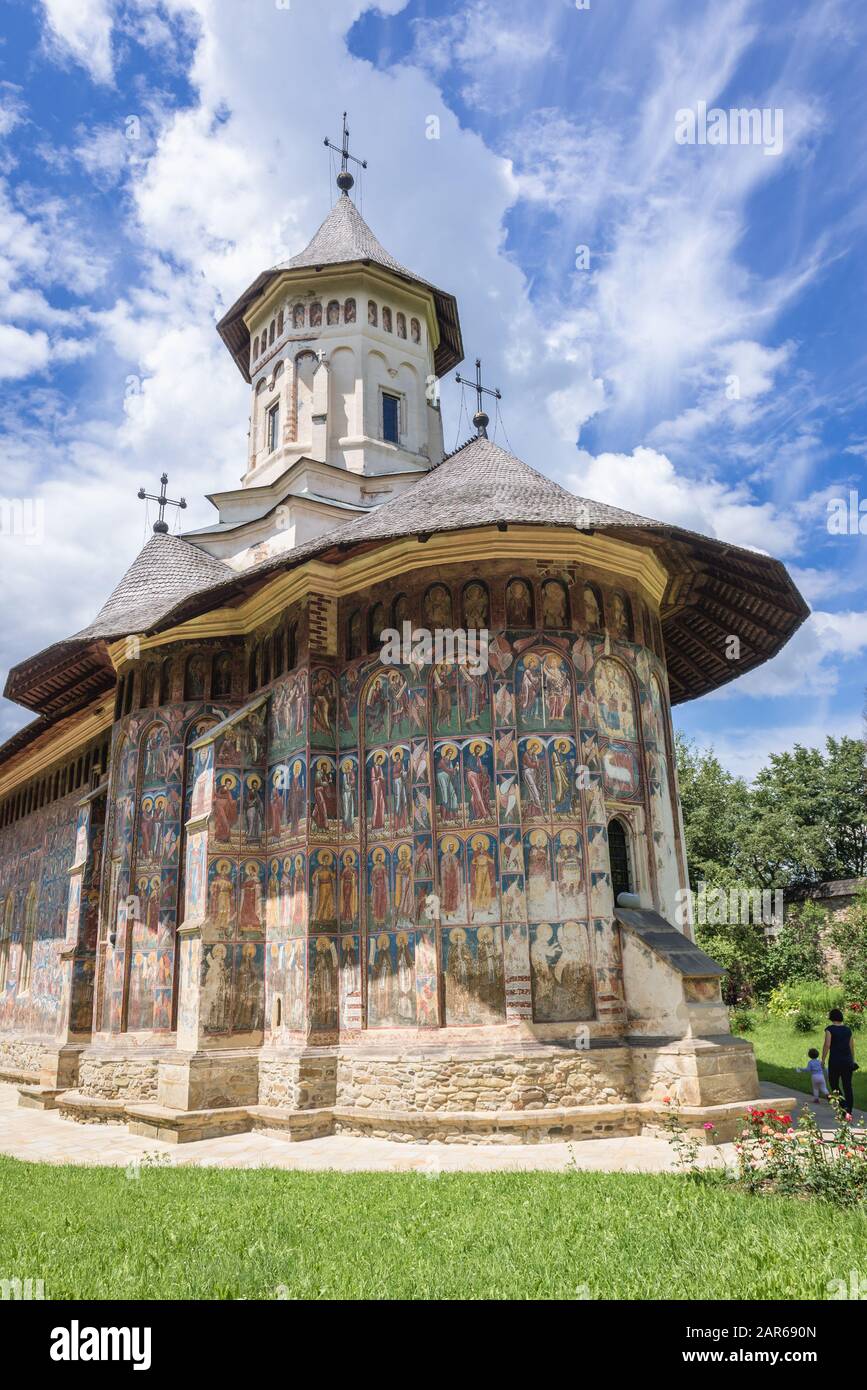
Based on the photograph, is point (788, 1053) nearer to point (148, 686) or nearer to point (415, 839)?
point (415, 839)

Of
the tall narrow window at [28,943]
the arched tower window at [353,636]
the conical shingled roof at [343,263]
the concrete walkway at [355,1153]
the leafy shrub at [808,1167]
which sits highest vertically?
the conical shingled roof at [343,263]

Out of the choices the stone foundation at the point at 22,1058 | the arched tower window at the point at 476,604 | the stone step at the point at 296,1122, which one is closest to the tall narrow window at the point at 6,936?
the stone foundation at the point at 22,1058

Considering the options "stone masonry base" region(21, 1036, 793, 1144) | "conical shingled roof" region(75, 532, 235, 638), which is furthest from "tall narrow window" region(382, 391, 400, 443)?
"stone masonry base" region(21, 1036, 793, 1144)

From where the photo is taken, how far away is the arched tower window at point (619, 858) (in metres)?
11.3

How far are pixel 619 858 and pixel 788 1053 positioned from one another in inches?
301

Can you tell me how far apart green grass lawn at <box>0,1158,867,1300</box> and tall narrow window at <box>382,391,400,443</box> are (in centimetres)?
1460

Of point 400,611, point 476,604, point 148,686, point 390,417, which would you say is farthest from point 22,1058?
point 390,417

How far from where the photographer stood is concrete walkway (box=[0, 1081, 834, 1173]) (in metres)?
8.43

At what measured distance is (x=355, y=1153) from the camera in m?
9.53

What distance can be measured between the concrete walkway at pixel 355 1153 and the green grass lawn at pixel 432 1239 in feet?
3.56

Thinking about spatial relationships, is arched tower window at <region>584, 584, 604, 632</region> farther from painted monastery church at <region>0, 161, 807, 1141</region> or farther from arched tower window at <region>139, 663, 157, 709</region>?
arched tower window at <region>139, 663, 157, 709</region>

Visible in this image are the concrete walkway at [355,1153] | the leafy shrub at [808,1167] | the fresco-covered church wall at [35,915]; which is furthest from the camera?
the fresco-covered church wall at [35,915]

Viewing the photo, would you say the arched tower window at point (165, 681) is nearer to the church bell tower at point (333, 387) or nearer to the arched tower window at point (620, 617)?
the church bell tower at point (333, 387)
